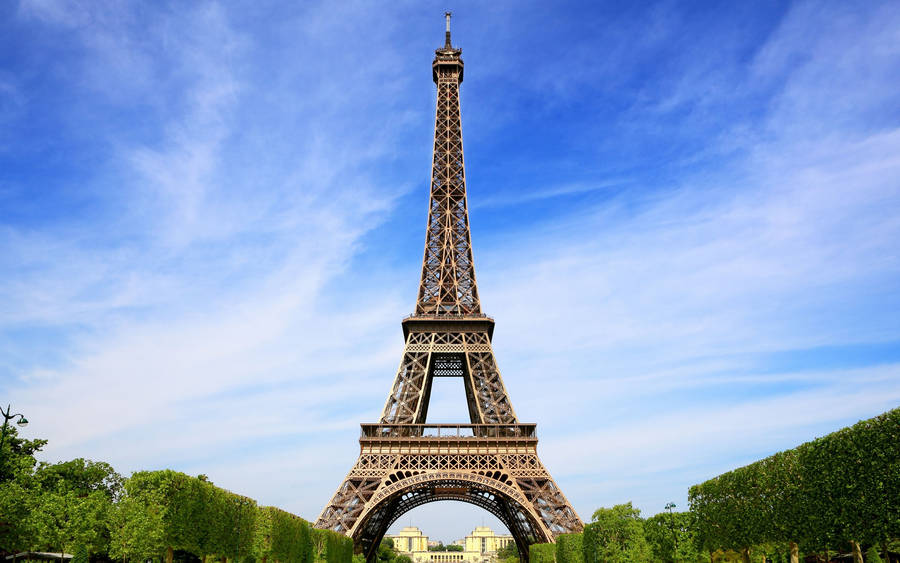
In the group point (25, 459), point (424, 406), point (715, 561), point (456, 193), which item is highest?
point (456, 193)

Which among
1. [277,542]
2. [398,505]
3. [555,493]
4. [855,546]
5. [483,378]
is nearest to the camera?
[855,546]

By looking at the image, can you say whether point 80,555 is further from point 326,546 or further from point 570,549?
point 570,549

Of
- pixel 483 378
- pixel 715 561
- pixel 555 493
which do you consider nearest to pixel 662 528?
pixel 715 561

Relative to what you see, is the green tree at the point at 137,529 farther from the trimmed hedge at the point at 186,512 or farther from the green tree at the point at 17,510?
the green tree at the point at 17,510

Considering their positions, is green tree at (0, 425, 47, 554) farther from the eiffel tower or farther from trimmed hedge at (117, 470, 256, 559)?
the eiffel tower

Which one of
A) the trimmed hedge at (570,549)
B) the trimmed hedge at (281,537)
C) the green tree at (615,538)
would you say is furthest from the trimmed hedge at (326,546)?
the green tree at (615,538)

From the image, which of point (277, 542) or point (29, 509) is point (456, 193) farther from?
point (29, 509)

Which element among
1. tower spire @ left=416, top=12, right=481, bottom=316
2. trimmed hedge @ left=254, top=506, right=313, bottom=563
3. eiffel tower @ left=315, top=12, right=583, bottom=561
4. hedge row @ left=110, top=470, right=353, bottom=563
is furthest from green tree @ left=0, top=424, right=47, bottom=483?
tower spire @ left=416, top=12, right=481, bottom=316
